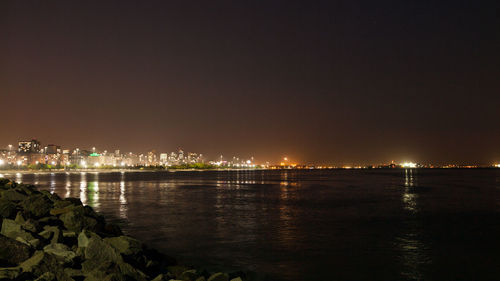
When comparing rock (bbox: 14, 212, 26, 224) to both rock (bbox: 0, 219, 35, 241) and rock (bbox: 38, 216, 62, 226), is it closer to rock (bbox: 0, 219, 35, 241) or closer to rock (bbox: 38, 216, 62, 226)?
rock (bbox: 38, 216, 62, 226)


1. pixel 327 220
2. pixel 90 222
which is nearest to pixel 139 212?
pixel 327 220

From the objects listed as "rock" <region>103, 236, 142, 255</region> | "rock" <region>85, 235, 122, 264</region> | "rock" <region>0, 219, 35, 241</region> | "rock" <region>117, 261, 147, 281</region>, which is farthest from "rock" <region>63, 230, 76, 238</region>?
"rock" <region>117, 261, 147, 281</region>

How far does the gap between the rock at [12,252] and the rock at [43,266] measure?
0.51 meters

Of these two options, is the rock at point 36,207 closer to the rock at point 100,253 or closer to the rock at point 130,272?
the rock at point 100,253

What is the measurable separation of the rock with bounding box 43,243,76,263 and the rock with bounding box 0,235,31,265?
71cm

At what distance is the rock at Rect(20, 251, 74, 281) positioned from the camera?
6.84 meters

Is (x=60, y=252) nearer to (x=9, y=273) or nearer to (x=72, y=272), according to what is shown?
(x=72, y=272)

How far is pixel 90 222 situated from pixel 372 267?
8.31 metres

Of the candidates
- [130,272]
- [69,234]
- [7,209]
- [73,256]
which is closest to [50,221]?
[7,209]

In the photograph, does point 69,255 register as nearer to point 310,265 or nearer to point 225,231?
point 310,265

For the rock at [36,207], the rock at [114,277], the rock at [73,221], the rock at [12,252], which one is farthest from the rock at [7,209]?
the rock at [114,277]

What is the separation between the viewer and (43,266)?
6980 millimetres

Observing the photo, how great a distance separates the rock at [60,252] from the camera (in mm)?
8227

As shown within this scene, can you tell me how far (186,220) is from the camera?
2284cm
